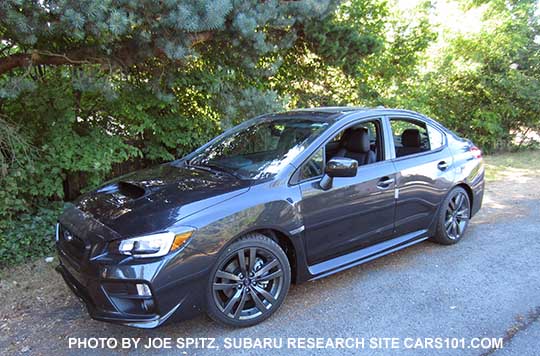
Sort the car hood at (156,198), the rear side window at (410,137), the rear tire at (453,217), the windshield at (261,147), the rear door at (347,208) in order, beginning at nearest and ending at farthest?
the car hood at (156,198) < the rear door at (347,208) < the windshield at (261,147) < the rear side window at (410,137) < the rear tire at (453,217)

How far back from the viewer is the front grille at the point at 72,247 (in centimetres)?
275

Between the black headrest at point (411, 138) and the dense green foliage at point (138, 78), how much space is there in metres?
1.88

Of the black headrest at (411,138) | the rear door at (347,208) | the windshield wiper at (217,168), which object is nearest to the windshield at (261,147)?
the windshield wiper at (217,168)

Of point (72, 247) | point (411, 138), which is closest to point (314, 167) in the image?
point (411, 138)

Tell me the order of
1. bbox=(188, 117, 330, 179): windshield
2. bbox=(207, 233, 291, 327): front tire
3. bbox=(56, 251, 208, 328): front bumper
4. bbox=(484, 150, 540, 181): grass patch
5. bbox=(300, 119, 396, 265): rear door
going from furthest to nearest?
1. bbox=(484, 150, 540, 181): grass patch
2. bbox=(188, 117, 330, 179): windshield
3. bbox=(300, 119, 396, 265): rear door
4. bbox=(207, 233, 291, 327): front tire
5. bbox=(56, 251, 208, 328): front bumper

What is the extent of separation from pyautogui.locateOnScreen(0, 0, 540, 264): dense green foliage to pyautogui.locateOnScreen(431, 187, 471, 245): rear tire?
2.60 m

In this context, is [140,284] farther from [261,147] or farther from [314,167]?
[261,147]

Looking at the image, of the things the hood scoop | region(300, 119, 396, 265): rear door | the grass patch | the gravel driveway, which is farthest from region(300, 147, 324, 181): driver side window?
the grass patch

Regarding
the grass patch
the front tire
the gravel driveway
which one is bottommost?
the grass patch

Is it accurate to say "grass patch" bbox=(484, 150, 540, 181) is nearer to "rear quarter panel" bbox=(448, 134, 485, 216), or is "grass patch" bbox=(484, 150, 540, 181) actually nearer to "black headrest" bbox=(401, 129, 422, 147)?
"rear quarter panel" bbox=(448, 134, 485, 216)

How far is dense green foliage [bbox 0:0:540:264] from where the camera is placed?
3768mm

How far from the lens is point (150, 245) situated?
256 centimetres

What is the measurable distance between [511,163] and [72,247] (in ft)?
31.4

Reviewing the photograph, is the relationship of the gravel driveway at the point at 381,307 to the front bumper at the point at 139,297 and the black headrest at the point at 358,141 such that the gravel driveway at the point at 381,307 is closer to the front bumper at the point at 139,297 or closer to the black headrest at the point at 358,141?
the front bumper at the point at 139,297
